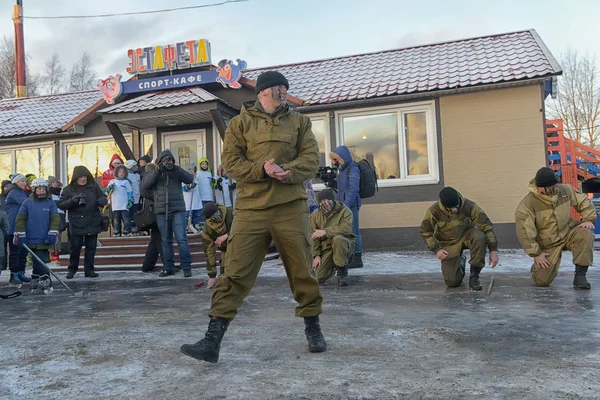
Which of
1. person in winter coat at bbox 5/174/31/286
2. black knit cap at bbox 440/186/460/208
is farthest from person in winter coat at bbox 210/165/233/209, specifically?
black knit cap at bbox 440/186/460/208

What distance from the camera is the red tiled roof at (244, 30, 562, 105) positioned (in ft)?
34.0

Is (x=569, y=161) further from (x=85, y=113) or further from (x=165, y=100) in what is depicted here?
(x=85, y=113)

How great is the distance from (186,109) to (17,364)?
27.2 feet

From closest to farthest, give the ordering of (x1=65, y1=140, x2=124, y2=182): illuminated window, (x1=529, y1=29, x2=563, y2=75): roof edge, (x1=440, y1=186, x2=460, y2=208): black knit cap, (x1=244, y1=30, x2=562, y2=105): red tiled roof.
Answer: (x1=440, y1=186, x2=460, y2=208): black knit cap < (x1=529, y1=29, x2=563, y2=75): roof edge < (x1=244, y1=30, x2=562, y2=105): red tiled roof < (x1=65, y1=140, x2=124, y2=182): illuminated window

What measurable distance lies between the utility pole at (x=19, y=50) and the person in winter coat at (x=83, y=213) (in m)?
13.3

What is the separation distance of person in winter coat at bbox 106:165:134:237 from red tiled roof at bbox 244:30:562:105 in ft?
13.5

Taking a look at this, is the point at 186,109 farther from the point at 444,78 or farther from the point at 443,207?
the point at 443,207

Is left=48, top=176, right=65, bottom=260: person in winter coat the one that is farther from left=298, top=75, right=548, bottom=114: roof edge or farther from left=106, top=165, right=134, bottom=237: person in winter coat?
left=298, top=75, right=548, bottom=114: roof edge

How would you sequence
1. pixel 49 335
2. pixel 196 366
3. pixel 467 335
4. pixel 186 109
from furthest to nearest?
pixel 186 109 < pixel 49 335 < pixel 467 335 < pixel 196 366

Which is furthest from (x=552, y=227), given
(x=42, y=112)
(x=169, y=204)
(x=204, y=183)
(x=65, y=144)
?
(x=42, y=112)

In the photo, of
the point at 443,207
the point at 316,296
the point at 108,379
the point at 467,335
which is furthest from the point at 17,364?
the point at 443,207

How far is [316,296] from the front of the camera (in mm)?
3537

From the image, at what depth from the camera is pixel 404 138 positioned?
11.2m


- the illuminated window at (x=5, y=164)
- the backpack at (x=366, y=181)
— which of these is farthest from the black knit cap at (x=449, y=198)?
the illuminated window at (x=5, y=164)
